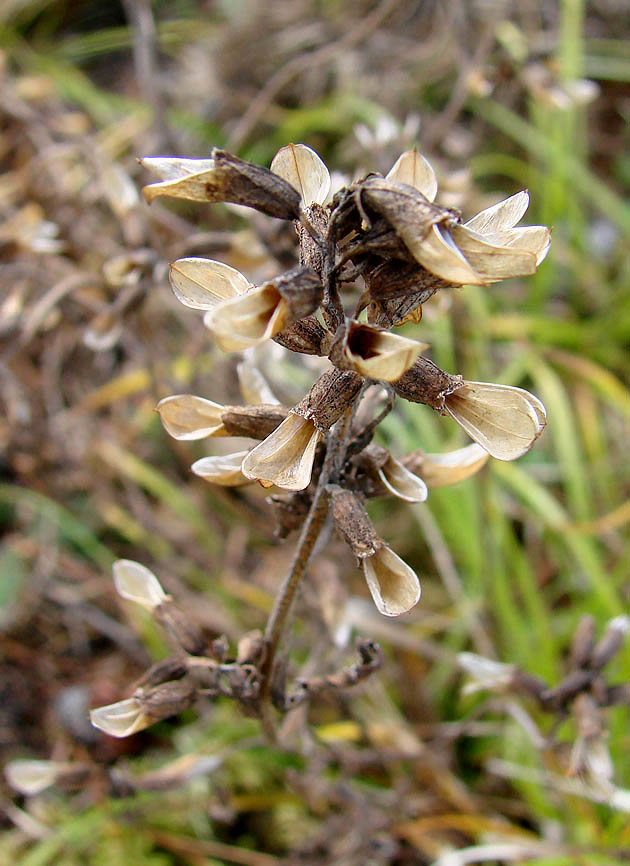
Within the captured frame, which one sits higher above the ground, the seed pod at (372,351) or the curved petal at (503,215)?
the curved petal at (503,215)

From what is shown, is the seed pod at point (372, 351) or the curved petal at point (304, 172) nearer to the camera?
the seed pod at point (372, 351)

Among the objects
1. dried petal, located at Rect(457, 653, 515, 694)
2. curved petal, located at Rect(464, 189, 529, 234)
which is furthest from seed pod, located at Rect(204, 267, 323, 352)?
dried petal, located at Rect(457, 653, 515, 694)

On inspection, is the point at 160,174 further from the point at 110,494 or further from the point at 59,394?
the point at 59,394

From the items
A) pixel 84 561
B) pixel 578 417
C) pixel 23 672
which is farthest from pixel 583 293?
pixel 23 672

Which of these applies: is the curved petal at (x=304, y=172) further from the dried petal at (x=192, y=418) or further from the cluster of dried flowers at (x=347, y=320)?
the dried petal at (x=192, y=418)

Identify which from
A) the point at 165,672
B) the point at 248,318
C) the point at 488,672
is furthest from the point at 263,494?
the point at 248,318

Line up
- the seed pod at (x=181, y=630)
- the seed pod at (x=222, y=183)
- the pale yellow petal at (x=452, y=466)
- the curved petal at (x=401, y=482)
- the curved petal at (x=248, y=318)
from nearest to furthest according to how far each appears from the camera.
Answer: the curved petal at (x=248, y=318) → the seed pod at (x=222, y=183) → the curved petal at (x=401, y=482) → the pale yellow petal at (x=452, y=466) → the seed pod at (x=181, y=630)

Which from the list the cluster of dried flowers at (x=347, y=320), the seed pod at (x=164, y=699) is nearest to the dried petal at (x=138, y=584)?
the seed pod at (x=164, y=699)
